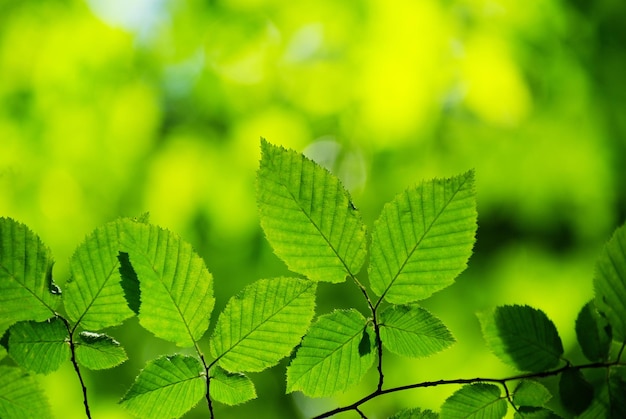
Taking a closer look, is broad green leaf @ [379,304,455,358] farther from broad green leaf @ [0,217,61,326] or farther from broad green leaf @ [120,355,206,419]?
broad green leaf @ [0,217,61,326]

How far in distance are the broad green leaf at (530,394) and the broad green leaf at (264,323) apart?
0.20 meters

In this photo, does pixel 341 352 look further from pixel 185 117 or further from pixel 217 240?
pixel 185 117

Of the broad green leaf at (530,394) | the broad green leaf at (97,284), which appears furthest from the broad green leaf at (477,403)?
the broad green leaf at (97,284)

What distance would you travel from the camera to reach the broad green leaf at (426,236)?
1.41ft

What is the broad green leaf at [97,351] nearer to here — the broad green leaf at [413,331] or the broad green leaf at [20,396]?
the broad green leaf at [20,396]

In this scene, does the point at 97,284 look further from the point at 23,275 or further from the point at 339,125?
the point at 339,125

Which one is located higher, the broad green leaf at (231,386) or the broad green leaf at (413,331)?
the broad green leaf at (413,331)

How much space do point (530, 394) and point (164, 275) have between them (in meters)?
0.31

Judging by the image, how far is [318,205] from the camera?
422mm

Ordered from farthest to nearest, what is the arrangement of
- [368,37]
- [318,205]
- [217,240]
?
[368,37], [217,240], [318,205]

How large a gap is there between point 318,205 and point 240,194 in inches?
90.0

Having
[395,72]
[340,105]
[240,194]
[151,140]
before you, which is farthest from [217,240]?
[395,72]

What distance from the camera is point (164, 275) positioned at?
0.40 metres

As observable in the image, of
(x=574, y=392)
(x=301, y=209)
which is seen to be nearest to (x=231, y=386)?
(x=301, y=209)
